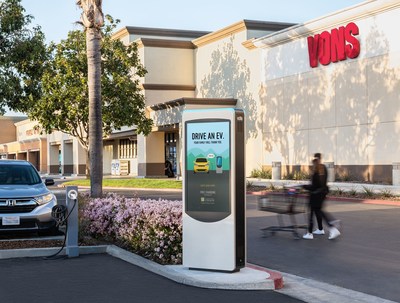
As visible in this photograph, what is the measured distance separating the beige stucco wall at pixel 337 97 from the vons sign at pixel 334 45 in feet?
1.02

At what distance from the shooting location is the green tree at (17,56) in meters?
22.2

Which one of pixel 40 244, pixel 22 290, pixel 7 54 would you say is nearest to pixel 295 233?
pixel 40 244

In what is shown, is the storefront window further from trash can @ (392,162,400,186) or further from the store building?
trash can @ (392,162,400,186)

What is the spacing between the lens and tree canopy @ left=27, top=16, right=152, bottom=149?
38438 mm

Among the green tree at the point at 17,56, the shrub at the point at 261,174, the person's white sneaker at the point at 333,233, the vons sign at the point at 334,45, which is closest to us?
the person's white sneaker at the point at 333,233

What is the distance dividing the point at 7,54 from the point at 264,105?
65.4ft

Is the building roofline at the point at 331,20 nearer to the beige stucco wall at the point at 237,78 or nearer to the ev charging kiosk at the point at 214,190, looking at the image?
the beige stucco wall at the point at 237,78

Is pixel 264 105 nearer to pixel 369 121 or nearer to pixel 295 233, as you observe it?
pixel 369 121

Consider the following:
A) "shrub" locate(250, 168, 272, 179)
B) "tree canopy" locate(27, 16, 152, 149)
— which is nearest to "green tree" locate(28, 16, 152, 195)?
"tree canopy" locate(27, 16, 152, 149)

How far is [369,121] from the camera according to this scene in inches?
1198

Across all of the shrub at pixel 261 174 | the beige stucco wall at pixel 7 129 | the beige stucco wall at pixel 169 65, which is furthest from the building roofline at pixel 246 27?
the beige stucco wall at pixel 7 129

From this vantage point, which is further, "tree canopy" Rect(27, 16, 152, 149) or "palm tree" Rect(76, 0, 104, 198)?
"tree canopy" Rect(27, 16, 152, 149)

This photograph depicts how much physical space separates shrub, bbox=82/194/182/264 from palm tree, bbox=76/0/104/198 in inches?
68.4

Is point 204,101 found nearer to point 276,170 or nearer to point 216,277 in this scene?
point 276,170
